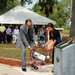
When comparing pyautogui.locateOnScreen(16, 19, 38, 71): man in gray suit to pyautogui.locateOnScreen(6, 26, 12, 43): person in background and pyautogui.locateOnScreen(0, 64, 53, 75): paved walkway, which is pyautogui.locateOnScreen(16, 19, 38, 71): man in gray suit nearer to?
pyautogui.locateOnScreen(0, 64, 53, 75): paved walkway

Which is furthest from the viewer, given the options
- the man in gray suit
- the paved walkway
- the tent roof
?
the tent roof

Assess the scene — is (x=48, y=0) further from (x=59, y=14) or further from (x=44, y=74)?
(x=59, y=14)

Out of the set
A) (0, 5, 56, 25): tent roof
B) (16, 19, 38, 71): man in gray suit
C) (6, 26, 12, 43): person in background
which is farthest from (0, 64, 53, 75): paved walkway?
(0, 5, 56, 25): tent roof

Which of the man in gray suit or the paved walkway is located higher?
the man in gray suit

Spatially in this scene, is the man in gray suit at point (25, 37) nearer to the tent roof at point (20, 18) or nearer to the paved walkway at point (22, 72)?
the paved walkway at point (22, 72)

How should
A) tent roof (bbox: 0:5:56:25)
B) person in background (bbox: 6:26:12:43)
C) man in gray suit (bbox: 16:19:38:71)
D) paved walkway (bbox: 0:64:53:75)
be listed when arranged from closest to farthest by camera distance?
paved walkway (bbox: 0:64:53:75) → man in gray suit (bbox: 16:19:38:71) → person in background (bbox: 6:26:12:43) → tent roof (bbox: 0:5:56:25)

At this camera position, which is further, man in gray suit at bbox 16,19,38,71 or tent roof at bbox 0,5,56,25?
tent roof at bbox 0,5,56,25

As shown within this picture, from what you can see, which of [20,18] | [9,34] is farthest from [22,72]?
[20,18]

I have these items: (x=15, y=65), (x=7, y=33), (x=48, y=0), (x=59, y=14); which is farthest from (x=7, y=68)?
(x=59, y=14)

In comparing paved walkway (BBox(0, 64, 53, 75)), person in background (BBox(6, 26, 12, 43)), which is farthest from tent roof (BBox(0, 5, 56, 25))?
paved walkway (BBox(0, 64, 53, 75))

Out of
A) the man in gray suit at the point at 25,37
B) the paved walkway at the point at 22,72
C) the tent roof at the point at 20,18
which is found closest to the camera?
the paved walkway at the point at 22,72

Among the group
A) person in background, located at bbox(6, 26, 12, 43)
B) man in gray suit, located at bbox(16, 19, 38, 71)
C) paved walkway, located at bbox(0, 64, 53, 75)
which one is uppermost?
man in gray suit, located at bbox(16, 19, 38, 71)

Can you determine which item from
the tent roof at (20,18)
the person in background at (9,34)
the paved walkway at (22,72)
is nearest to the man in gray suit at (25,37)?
the paved walkway at (22,72)

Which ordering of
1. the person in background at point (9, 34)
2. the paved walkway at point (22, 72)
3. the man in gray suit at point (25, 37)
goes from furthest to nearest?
the person in background at point (9, 34) < the man in gray suit at point (25, 37) < the paved walkway at point (22, 72)
